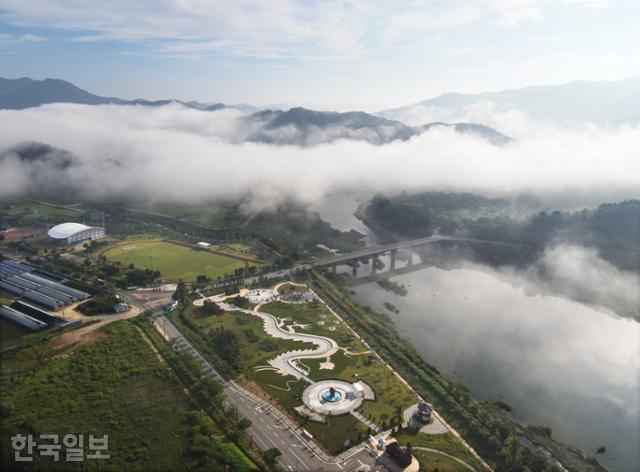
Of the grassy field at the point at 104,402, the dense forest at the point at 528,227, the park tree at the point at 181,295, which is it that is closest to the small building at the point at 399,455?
the grassy field at the point at 104,402

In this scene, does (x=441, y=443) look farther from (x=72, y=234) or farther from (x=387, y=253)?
(x=72, y=234)

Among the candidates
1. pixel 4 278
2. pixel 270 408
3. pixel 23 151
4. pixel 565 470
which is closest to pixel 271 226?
pixel 4 278

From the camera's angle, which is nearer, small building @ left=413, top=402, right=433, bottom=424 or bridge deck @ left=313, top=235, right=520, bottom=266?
small building @ left=413, top=402, right=433, bottom=424

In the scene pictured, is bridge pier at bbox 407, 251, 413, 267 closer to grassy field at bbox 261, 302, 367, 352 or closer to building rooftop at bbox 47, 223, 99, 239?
grassy field at bbox 261, 302, 367, 352

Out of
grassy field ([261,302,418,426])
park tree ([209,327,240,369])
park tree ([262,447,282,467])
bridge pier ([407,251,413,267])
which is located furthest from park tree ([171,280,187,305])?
bridge pier ([407,251,413,267])

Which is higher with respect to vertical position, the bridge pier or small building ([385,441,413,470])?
small building ([385,441,413,470])

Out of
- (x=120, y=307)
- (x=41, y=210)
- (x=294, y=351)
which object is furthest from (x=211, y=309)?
(x=41, y=210)

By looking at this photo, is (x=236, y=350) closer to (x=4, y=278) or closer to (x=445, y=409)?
(x=445, y=409)
